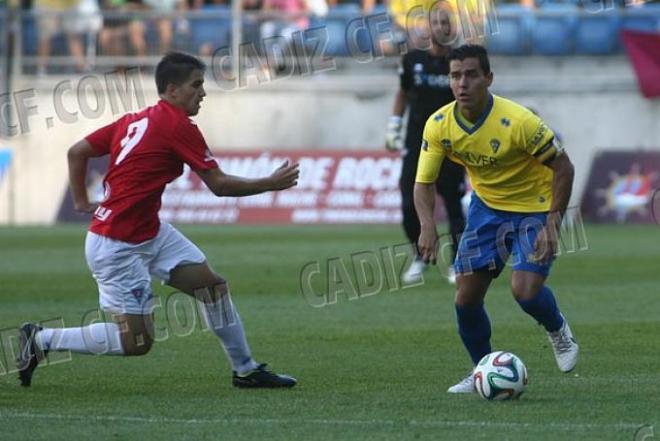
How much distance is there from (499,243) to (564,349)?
2.40ft

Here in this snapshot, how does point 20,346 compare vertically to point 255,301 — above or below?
above

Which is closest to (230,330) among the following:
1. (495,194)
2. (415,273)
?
(495,194)

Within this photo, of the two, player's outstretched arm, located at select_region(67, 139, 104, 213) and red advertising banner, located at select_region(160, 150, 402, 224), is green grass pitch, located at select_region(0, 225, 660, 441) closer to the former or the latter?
player's outstretched arm, located at select_region(67, 139, 104, 213)

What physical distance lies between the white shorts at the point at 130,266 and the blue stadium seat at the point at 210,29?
1811 cm

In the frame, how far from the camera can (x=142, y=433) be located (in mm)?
6871

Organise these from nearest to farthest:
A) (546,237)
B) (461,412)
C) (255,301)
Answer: (461,412), (546,237), (255,301)

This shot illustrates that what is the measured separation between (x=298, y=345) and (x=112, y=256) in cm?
249

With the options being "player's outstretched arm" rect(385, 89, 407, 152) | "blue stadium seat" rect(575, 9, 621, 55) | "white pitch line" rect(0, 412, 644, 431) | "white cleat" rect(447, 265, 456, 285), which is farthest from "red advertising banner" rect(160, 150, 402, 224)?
"white pitch line" rect(0, 412, 644, 431)

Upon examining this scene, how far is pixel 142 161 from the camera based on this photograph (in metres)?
8.23

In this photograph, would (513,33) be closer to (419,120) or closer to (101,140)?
(419,120)

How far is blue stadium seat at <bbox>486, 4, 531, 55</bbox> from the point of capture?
2544 cm

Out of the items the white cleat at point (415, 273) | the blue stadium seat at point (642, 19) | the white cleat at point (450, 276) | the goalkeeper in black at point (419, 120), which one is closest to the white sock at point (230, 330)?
the goalkeeper in black at point (419, 120)

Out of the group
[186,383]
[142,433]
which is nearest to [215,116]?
[186,383]

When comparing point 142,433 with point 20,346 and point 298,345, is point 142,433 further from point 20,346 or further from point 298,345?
point 298,345
